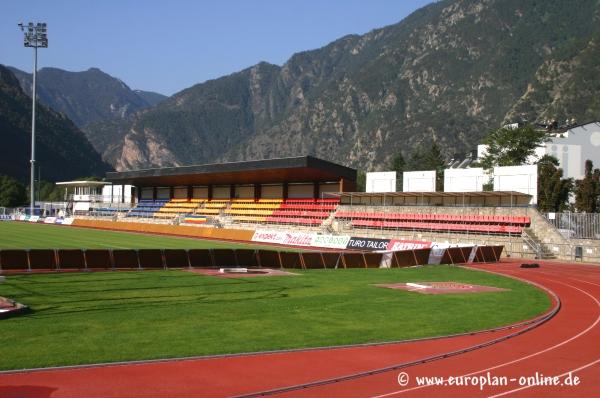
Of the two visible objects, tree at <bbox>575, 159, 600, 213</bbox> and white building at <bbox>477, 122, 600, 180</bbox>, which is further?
white building at <bbox>477, 122, 600, 180</bbox>

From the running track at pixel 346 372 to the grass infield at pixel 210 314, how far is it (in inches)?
28.3

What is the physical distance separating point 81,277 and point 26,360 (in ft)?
45.3

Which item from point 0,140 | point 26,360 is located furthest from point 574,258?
point 0,140

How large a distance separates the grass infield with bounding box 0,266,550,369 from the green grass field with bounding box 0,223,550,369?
3 cm

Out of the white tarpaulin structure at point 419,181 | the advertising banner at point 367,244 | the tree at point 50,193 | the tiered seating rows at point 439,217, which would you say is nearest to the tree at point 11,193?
the tree at point 50,193

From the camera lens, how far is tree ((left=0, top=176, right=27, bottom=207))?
12706 cm

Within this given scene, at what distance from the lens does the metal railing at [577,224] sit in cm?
4100

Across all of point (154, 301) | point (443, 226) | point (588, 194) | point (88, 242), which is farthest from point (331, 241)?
point (154, 301)

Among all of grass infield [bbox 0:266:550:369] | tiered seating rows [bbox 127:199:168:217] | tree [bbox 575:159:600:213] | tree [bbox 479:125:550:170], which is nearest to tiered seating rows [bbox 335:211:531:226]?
tree [bbox 575:159:600:213]

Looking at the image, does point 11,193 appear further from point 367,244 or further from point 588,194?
point 588,194

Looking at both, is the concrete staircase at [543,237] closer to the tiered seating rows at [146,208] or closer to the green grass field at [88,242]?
the green grass field at [88,242]

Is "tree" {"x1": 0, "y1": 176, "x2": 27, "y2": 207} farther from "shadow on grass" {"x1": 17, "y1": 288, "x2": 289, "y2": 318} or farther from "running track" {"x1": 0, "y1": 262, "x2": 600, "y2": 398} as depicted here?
"running track" {"x1": 0, "y1": 262, "x2": 600, "y2": 398}

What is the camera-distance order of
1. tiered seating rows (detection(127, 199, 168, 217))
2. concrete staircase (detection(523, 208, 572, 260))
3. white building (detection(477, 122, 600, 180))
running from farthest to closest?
white building (detection(477, 122, 600, 180)), tiered seating rows (detection(127, 199, 168, 217)), concrete staircase (detection(523, 208, 572, 260))

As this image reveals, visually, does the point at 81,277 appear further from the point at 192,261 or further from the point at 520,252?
the point at 520,252
